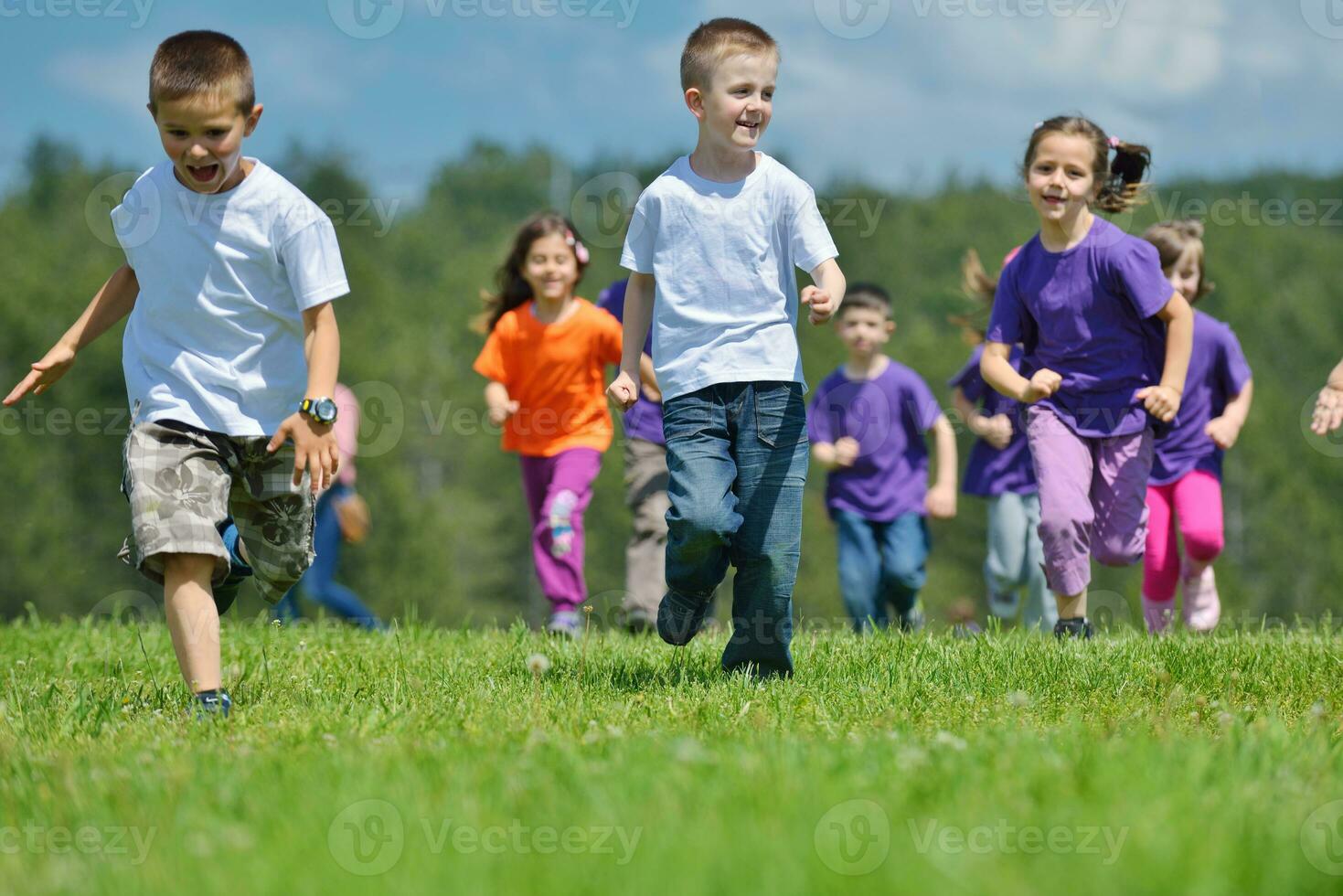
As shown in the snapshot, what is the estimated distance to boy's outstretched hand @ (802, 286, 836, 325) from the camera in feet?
15.8

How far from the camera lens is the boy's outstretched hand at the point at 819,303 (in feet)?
15.8

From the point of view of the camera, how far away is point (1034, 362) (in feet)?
22.0

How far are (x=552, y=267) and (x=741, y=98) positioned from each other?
3.59m

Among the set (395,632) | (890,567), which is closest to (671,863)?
(395,632)

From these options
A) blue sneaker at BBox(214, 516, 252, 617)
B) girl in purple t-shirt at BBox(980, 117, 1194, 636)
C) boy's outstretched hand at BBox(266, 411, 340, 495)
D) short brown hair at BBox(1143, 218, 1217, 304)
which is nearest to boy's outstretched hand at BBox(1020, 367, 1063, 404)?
girl in purple t-shirt at BBox(980, 117, 1194, 636)

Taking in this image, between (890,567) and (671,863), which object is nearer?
(671,863)

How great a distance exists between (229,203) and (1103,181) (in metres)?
4.12

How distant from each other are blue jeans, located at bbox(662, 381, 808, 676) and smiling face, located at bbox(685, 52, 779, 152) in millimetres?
919

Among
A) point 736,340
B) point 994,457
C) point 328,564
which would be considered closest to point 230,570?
point 736,340

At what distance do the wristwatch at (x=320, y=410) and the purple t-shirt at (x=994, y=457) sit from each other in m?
5.25

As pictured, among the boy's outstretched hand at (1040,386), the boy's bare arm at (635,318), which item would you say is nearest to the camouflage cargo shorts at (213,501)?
the boy's bare arm at (635,318)

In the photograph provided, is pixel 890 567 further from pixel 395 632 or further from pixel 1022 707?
pixel 1022 707

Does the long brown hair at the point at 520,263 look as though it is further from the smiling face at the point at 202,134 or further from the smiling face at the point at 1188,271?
the smiling face at the point at 202,134

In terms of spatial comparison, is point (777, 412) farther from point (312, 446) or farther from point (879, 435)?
point (879, 435)
